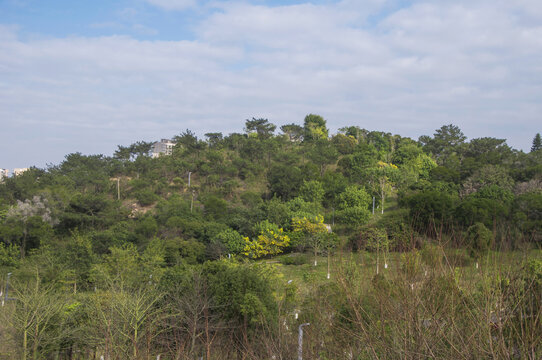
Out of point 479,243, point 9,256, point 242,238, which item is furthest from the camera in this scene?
point 242,238

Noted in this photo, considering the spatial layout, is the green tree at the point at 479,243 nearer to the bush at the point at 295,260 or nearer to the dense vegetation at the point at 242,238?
the dense vegetation at the point at 242,238

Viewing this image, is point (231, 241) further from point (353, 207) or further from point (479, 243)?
point (479, 243)

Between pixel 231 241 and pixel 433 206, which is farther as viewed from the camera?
pixel 231 241

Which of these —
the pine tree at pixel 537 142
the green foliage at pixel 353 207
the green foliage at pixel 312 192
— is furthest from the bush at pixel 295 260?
the pine tree at pixel 537 142

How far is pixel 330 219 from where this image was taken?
1521 inches

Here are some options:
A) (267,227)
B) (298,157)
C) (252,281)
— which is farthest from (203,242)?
(298,157)

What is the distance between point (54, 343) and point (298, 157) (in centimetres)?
4151

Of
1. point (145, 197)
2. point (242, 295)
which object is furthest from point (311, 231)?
point (145, 197)

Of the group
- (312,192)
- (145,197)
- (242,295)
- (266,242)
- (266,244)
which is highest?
(312,192)

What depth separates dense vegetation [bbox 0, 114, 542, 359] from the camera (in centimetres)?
866

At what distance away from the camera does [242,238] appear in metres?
32.8

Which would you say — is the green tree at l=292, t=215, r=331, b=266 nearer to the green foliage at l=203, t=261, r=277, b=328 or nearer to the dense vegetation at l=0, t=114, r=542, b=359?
the dense vegetation at l=0, t=114, r=542, b=359

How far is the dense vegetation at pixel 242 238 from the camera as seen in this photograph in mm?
8656

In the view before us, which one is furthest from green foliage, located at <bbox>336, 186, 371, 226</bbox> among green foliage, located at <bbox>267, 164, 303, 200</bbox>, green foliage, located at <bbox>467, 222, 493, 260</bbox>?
green foliage, located at <bbox>467, 222, 493, 260</bbox>
